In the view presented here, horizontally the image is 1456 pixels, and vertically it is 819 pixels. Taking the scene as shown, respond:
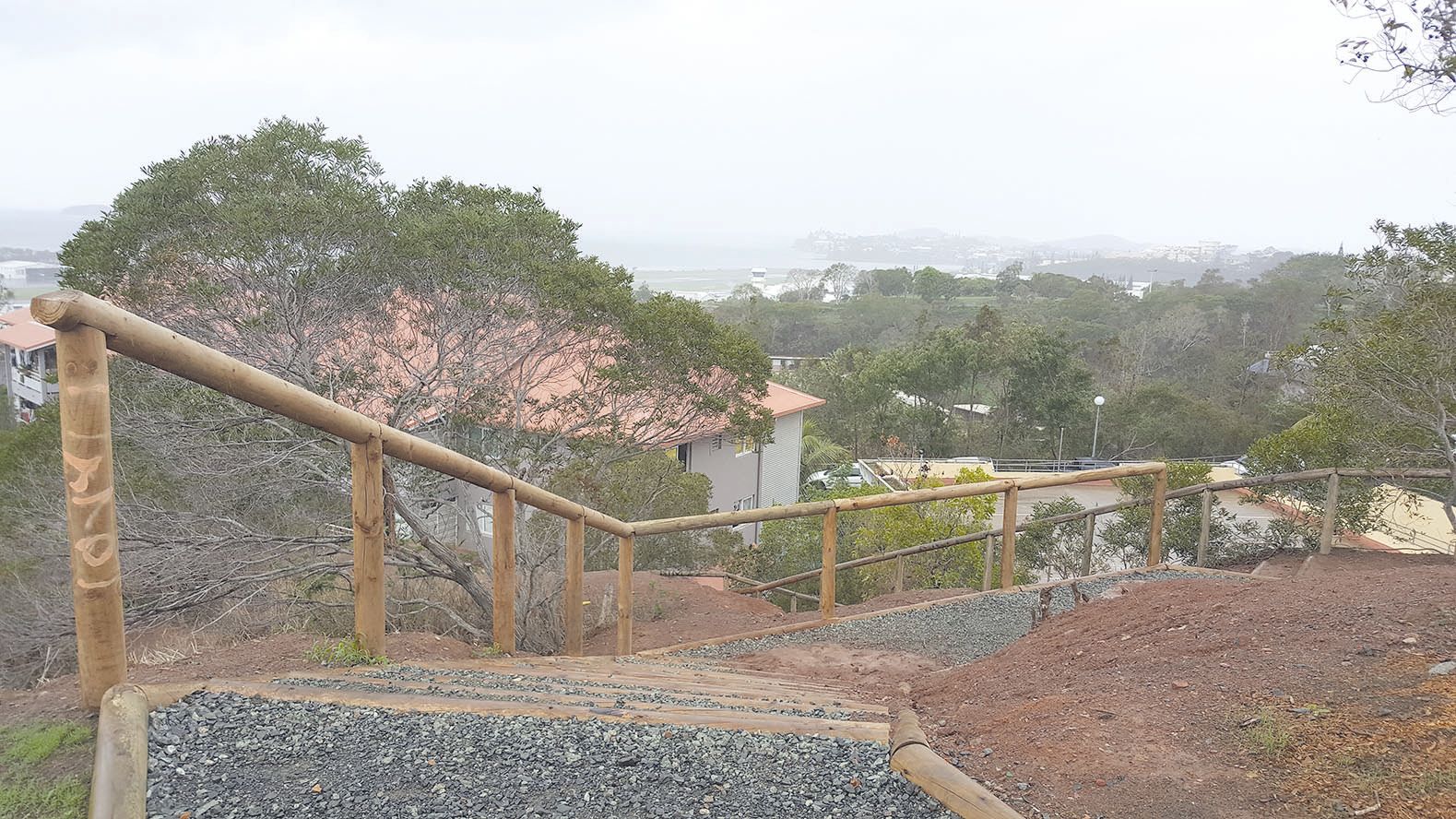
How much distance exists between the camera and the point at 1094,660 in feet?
12.7

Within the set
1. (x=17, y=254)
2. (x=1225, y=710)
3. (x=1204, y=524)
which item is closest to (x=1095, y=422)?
(x=1204, y=524)

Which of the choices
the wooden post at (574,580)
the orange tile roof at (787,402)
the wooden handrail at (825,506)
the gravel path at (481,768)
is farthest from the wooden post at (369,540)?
the orange tile roof at (787,402)

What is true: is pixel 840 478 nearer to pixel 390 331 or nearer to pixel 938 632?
pixel 390 331

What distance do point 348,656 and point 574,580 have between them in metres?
1.58

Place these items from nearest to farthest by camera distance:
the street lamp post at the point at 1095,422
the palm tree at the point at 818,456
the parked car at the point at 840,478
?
1. the parked car at the point at 840,478
2. the palm tree at the point at 818,456
3. the street lamp post at the point at 1095,422

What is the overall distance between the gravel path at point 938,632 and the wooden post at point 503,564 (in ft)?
4.95

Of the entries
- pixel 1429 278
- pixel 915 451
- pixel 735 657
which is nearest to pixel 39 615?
pixel 735 657

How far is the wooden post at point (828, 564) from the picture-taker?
5773 mm

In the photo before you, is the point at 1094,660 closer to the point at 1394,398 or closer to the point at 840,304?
the point at 1394,398

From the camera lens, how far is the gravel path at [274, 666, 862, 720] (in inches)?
118

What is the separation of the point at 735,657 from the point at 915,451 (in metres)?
29.6

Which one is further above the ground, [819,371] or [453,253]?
[453,253]

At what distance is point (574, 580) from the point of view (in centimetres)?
491

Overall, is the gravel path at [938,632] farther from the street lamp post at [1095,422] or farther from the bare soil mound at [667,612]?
the street lamp post at [1095,422]
